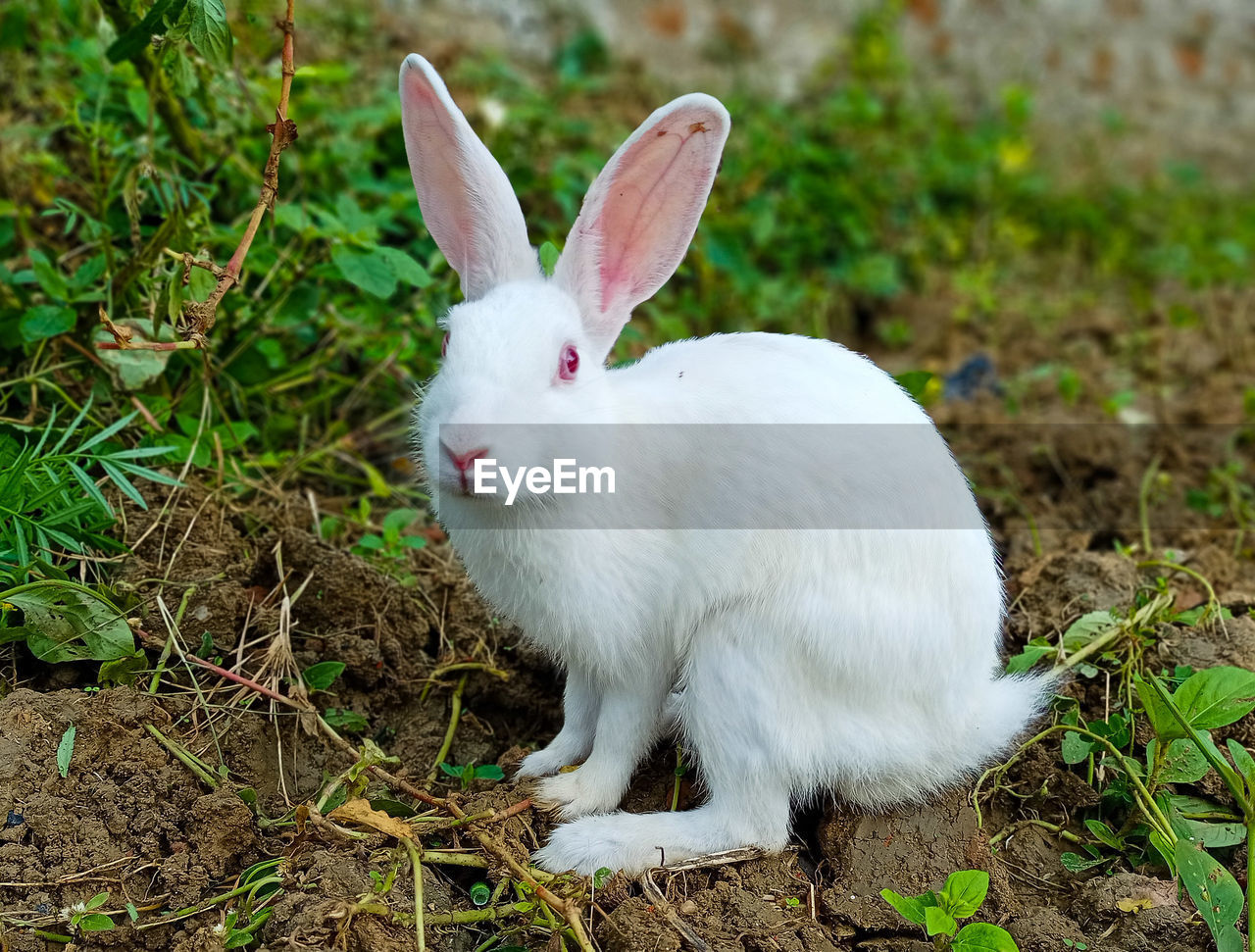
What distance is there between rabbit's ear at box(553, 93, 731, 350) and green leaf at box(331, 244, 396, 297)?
79 cm

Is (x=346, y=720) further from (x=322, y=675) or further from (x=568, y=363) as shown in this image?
(x=568, y=363)

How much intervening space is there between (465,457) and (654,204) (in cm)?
83

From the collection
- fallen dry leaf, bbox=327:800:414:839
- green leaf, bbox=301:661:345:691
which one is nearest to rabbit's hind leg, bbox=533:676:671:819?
fallen dry leaf, bbox=327:800:414:839

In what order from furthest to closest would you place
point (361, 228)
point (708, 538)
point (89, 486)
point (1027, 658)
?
point (361, 228)
point (1027, 658)
point (89, 486)
point (708, 538)

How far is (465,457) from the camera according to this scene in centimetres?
243

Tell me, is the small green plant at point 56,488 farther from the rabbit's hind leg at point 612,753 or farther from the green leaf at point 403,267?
the rabbit's hind leg at point 612,753

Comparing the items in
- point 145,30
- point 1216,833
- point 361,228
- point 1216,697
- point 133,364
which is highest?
point 145,30

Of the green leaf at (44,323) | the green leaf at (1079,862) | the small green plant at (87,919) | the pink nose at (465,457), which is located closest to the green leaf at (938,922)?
the green leaf at (1079,862)

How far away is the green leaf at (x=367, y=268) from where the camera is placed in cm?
336

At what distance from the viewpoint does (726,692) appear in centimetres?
273

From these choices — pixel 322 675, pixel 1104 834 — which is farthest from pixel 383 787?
pixel 1104 834

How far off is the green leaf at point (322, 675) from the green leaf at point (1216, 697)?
2.13 meters

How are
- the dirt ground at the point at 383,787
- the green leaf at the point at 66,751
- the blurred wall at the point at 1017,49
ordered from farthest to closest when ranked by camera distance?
the blurred wall at the point at 1017,49
the green leaf at the point at 66,751
the dirt ground at the point at 383,787

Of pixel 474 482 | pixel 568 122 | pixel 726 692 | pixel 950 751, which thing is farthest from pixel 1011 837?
pixel 568 122
